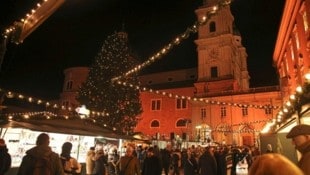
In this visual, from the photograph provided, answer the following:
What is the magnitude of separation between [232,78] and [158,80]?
2071 cm

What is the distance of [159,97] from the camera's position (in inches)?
1906

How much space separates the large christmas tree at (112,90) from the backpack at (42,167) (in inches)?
923

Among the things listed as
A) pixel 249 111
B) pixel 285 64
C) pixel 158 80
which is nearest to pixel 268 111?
pixel 249 111

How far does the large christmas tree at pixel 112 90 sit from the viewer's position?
2839cm

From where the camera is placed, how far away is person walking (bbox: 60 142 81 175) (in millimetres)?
5675

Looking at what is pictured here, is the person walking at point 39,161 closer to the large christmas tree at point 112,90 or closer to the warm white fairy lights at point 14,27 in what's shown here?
the warm white fairy lights at point 14,27

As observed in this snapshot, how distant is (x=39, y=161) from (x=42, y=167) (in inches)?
4.2

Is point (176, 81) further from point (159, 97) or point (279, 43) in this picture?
point (279, 43)

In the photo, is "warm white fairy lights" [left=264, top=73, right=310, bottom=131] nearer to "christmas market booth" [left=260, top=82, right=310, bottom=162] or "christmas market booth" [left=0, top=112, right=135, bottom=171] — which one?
"christmas market booth" [left=260, top=82, right=310, bottom=162]

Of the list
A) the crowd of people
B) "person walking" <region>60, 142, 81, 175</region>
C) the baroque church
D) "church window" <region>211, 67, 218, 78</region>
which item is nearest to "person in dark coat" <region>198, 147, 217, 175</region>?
the crowd of people

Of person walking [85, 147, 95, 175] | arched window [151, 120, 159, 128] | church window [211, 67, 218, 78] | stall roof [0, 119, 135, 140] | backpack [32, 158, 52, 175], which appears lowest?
person walking [85, 147, 95, 175]

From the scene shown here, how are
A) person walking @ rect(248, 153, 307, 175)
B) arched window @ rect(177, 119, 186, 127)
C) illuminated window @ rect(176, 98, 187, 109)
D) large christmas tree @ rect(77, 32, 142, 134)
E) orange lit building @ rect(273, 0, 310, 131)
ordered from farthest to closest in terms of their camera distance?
illuminated window @ rect(176, 98, 187, 109) < arched window @ rect(177, 119, 186, 127) < large christmas tree @ rect(77, 32, 142, 134) < orange lit building @ rect(273, 0, 310, 131) < person walking @ rect(248, 153, 307, 175)

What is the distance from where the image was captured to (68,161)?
6.20m

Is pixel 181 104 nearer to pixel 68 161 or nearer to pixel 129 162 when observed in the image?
pixel 129 162
